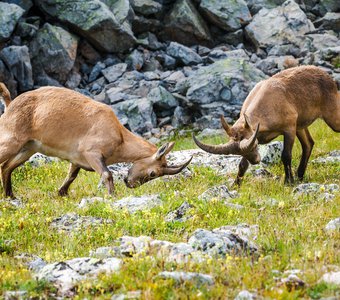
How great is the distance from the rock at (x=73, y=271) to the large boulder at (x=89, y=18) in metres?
24.9

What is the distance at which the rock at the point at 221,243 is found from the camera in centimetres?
776

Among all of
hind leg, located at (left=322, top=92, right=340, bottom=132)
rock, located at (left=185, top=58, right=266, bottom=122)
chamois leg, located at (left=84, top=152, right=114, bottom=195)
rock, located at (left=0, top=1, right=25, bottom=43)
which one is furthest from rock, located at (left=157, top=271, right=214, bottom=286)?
rock, located at (left=0, top=1, right=25, bottom=43)

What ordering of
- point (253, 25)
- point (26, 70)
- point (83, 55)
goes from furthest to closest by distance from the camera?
point (253, 25)
point (83, 55)
point (26, 70)

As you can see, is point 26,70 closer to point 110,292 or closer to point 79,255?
point 79,255

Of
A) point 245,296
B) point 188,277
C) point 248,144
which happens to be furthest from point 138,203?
point 245,296

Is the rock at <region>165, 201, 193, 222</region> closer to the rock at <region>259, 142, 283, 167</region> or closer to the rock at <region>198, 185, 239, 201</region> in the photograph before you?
the rock at <region>198, 185, 239, 201</region>

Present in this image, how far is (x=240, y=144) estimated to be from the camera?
13.9m

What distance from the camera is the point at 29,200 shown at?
12805 millimetres

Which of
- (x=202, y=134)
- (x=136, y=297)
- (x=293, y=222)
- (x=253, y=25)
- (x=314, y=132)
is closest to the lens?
(x=136, y=297)

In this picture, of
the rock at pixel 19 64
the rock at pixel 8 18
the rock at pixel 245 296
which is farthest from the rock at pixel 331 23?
the rock at pixel 245 296

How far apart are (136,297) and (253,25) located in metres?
30.3

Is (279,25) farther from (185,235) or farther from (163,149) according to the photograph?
(185,235)

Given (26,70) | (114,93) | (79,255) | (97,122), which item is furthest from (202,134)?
(79,255)

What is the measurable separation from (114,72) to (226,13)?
291 inches
